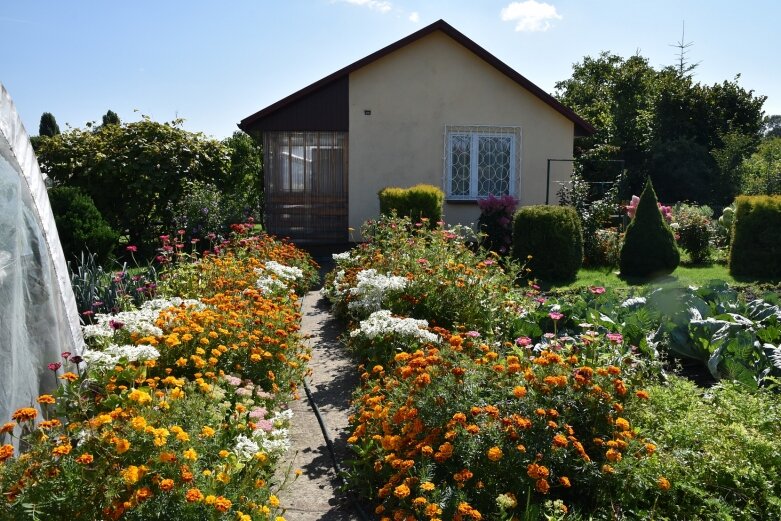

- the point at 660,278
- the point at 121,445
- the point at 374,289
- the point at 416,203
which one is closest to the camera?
the point at 121,445

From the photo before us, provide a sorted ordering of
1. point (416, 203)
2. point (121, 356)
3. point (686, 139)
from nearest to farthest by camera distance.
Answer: point (121, 356) → point (416, 203) → point (686, 139)

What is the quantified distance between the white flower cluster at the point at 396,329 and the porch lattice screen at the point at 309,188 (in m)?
9.73

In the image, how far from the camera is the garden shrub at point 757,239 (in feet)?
39.9

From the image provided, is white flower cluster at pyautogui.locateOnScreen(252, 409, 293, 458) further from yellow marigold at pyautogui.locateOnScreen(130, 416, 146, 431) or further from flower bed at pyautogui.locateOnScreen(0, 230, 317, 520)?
yellow marigold at pyautogui.locateOnScreen(130, 416, 146, 431)

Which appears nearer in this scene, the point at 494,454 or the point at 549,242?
the point at 494,454

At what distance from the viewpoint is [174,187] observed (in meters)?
15.1

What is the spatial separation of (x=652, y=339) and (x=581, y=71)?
114ft

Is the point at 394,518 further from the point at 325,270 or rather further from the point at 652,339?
the point at 325,270

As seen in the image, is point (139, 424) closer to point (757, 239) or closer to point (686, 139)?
point (757, 239)

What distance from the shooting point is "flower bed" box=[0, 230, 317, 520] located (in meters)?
2.92

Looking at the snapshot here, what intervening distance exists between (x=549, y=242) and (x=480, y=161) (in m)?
4.64

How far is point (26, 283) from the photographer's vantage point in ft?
14.4

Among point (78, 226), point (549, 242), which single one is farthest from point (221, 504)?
point (78, 226)

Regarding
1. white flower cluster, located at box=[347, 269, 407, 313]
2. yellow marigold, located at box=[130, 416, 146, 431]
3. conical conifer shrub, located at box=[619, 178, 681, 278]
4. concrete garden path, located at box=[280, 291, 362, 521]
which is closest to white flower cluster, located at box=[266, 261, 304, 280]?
concrete garden path, located at box=[280, 291, 362, 521]
